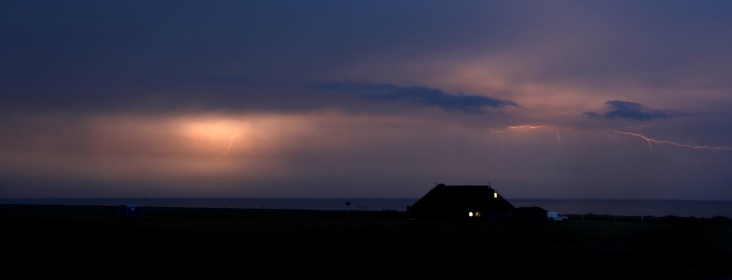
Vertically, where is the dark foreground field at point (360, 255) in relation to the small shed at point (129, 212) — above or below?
below

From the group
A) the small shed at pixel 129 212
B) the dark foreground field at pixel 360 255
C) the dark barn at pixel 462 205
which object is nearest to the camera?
the dark foreground field at pixel 360 255

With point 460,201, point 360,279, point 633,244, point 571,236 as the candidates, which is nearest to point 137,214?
point 460,201

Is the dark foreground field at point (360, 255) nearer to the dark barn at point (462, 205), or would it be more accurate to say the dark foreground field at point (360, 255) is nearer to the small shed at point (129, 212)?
the small shed at point (129, 212)

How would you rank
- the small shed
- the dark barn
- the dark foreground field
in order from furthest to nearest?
1. the dark barn
2. the small shed
3. the dark foreground field

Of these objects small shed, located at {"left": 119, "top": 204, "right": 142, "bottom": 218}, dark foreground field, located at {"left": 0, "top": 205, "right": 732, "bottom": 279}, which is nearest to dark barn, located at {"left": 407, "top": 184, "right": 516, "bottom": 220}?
small shed, located at {"left": 119, "top": 204, "right": 142, "bottom": 218}

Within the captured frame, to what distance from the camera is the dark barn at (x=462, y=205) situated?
84.7m

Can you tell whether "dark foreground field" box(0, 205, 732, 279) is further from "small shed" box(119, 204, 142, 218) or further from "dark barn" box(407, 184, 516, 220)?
"dark barn" box(407, 184, 516, 220)

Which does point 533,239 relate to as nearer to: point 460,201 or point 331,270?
point 331,270

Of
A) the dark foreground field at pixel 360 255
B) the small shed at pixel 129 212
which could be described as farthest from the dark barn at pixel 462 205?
the dark foreground field at pixel 360 255

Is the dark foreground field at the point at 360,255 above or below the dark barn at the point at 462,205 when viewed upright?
below

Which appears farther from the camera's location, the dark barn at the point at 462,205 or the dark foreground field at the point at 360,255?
the dark barn at the point at 462,205

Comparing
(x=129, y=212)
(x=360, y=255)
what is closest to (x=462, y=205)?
(x=129, y=212)

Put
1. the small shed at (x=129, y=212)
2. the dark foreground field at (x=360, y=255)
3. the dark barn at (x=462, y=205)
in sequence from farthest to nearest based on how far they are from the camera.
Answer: the dark barn at (x=462, y=205) < the small shed at (x=129, y=212) < the dark foreground field at (x=360, y=255)

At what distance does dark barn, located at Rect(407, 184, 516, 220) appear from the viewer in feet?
278
